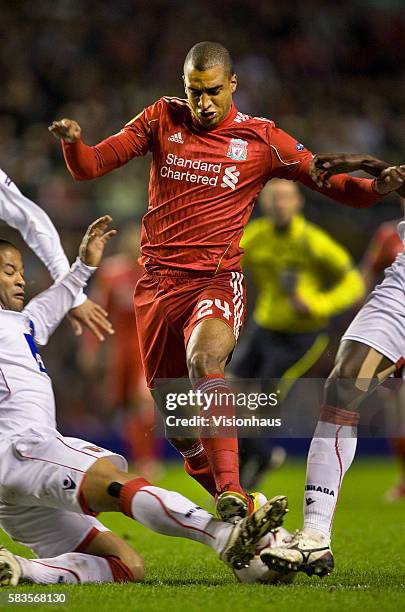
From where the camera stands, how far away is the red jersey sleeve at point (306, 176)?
507 cm

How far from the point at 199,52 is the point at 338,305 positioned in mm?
3776

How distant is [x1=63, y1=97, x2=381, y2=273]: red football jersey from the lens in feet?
17.4

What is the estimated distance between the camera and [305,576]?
4.85 meters

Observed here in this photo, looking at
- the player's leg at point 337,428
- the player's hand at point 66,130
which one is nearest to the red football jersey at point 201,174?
the player's hand at point 66,130

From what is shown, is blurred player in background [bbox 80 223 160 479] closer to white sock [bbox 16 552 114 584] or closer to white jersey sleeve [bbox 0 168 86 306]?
white jersey sleeve [bbox 0 168 86 306]

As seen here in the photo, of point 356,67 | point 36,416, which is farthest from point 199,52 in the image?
point 356,67

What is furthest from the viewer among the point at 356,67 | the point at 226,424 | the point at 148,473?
Result: the point at 356,67

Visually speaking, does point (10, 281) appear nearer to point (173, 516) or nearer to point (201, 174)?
point (201, 174)

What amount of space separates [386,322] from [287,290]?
12.6 ft

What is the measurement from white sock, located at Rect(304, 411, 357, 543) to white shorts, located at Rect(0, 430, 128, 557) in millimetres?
884

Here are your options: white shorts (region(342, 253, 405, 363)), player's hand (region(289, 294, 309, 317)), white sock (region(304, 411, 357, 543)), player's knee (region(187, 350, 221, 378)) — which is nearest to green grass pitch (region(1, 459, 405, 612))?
white sock (region(304, 411, 357, 543))

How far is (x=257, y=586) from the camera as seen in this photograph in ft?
14.4

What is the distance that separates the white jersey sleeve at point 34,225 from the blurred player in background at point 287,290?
282 cm

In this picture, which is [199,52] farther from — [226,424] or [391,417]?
[391,417]
